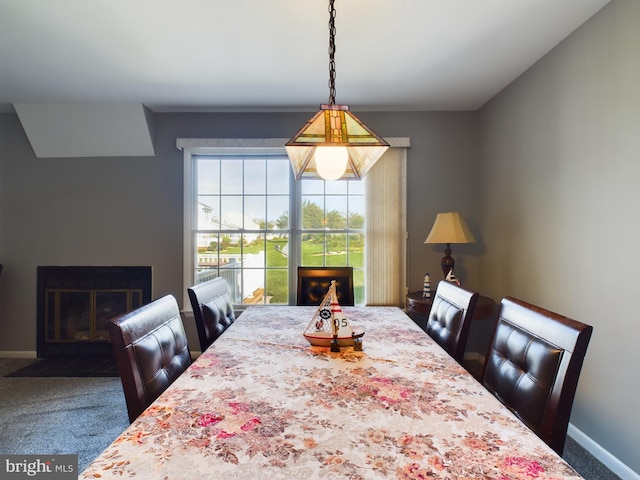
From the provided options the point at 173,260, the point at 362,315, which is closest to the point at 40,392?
the point at 173,260

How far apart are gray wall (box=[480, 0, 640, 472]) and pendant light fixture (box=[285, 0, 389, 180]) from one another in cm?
133

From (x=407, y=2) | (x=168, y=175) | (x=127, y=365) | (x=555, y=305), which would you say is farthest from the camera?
(x=168, y=175)

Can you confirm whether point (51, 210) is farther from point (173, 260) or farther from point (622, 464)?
point (622, 464)

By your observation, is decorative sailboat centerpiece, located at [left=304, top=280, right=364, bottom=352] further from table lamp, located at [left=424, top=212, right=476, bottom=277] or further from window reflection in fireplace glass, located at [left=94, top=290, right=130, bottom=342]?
window reflection in fireplace glass, located at [left=94, top=290, right=130, bottom=342]

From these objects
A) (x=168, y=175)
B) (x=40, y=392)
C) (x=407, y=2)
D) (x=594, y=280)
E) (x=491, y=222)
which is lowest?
(x=40, y=392)

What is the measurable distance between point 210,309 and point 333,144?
1.15 m

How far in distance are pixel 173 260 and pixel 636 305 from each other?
348cm

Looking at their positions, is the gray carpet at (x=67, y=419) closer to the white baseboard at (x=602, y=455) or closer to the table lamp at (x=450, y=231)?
the white baseboard at (x=602, y=455)

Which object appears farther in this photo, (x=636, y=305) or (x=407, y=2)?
(x=407, y=2)

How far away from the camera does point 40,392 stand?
2723 millimetres

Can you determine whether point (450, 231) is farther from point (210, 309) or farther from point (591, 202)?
point (210, 309)

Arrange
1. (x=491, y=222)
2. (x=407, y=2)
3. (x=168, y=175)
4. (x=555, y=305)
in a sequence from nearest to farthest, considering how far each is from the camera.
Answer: (x=407, y=2)
(x=555, y=305)
(x=491, y=222)
(x=168, y=175)

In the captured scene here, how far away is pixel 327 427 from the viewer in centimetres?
88

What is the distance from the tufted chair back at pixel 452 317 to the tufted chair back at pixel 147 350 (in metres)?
1.21
